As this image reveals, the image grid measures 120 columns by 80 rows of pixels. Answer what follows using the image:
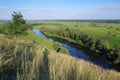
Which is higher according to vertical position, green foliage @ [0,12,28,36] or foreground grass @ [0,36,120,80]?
foreground grass @ [0,36,120,80]

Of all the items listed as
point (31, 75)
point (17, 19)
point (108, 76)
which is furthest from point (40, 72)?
point (17, 19)

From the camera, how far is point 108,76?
13.6ft

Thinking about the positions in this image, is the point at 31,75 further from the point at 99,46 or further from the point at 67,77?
the point at 99,46

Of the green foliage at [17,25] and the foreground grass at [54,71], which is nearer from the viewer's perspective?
the foreground grass at [54,71]

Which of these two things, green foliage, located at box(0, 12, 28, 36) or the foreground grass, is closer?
→ the foreground grass

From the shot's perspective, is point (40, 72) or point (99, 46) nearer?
point (40, 72)

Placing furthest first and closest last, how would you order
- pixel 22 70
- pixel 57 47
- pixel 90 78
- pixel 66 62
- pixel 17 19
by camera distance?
pixel 57 47, pixel 17 19, pixel 22 70, pixel 66 62, pixel 90 78

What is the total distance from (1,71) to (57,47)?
42843 millimetres

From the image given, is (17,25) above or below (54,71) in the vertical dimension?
below

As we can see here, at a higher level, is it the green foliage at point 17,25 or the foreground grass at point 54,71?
the foreground grass at point 54,71

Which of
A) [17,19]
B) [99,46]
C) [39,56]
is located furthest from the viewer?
[99,46]

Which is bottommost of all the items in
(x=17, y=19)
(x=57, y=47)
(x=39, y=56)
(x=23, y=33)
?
(x=57, y=47)

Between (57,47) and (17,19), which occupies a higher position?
(17,19)

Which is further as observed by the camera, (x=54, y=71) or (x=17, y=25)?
(x=17, y=25)
